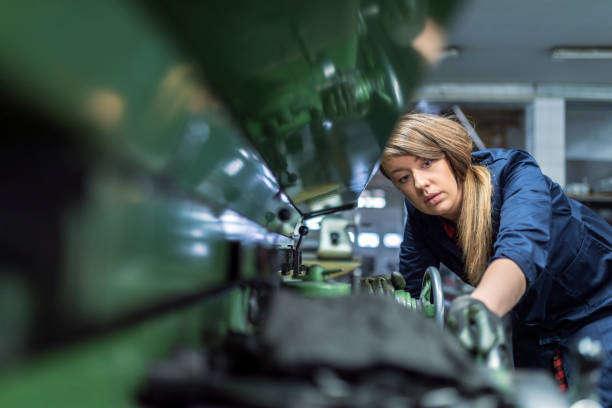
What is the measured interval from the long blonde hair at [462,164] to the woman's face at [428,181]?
28 mm

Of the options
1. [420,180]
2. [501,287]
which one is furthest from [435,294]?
[420,180]

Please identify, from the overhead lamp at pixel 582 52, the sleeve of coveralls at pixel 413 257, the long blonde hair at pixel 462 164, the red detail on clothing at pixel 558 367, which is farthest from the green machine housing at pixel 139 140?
the overhead lamp at pixel 582 52

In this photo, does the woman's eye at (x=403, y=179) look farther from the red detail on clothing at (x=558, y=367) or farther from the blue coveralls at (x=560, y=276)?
the red detail on clothing at (x=558, y=367)

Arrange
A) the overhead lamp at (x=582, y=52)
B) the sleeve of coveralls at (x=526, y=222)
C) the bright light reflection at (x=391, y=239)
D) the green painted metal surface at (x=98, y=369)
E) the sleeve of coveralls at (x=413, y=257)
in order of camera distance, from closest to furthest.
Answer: the green painted metal surface at (x=98, y=369)
the sleeve of coveralls at (x=526, y=222)
the sleeve of coveralls at (x=413, y=257)
the overhead lamp at (x=582, y=52)
the bright light reflection at (x=391, y=239)

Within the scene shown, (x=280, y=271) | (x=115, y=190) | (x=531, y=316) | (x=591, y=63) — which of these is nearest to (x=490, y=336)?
(x=115, y=190)

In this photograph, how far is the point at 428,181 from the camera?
53.6 inches

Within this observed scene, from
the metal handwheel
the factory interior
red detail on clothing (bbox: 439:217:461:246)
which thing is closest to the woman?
red detail on clothing (bbox: 439:217:461:246)

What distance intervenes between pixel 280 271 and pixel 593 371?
3.36 feet

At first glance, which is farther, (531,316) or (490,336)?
(531,316)

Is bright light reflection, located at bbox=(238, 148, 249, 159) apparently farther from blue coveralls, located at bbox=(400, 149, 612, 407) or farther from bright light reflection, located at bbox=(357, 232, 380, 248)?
bright light reflection, located at bbox=(357, 232, 380, 248)

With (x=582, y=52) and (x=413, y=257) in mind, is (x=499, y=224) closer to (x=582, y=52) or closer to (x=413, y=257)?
(x=413, y=257)

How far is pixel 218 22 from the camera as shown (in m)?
0.43

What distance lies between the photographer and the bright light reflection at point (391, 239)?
525 centimetres

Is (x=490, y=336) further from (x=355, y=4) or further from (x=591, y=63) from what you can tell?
(x=591, y=63)
